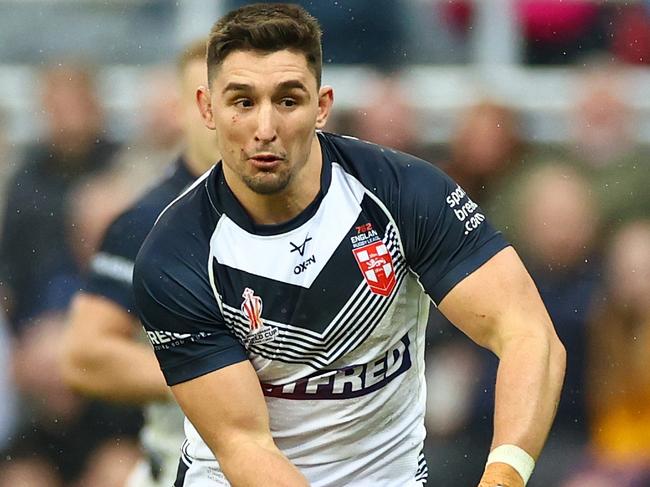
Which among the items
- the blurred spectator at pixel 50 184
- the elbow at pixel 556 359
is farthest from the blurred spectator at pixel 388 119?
the elbow at pixel 556 359

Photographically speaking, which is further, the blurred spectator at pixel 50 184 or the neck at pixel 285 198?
the blurred spectator at pixel 50 184

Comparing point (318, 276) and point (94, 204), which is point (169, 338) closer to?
point (318, 276)

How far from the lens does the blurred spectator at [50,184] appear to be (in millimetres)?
6688

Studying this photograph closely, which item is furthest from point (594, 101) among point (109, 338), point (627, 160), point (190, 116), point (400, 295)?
point (400, 295)

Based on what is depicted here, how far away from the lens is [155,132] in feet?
22.2

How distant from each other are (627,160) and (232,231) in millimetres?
3263

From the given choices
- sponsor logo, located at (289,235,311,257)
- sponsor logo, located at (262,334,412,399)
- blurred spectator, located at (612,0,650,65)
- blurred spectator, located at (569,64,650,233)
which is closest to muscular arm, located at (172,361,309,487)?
sponsor logo, located at (262,334,412,399)

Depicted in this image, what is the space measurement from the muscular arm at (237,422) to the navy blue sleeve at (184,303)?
4 centimetres

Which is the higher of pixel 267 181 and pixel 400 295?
pixel 267 181

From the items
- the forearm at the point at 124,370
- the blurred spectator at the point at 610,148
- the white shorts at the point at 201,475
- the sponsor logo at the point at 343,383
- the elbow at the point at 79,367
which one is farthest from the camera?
the blurred spectator at the point at 610,148

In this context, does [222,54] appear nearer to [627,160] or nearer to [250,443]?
[250,443]

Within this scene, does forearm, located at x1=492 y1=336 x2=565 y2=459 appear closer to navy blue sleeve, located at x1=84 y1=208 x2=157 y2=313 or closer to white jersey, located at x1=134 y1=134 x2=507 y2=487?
white jersey, located at x1=134 y1=134 x2=507 y2=487

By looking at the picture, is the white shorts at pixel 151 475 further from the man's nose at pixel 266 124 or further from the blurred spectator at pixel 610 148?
the blurred spectator at pixel 610 148

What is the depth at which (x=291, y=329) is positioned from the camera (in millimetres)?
3799
